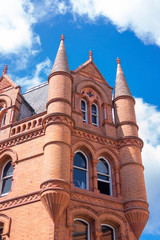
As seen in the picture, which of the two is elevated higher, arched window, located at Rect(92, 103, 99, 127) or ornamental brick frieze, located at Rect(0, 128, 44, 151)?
arched window, located at Rect(92, 103, 99, 127)

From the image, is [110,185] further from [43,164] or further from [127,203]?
[43,164]

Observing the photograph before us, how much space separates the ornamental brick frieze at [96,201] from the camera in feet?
50.5

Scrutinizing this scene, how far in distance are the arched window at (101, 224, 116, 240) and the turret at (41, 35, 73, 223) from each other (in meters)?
2.66

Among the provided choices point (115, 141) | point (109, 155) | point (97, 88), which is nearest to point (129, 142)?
point (115, 141)

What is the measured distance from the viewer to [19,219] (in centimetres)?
1495

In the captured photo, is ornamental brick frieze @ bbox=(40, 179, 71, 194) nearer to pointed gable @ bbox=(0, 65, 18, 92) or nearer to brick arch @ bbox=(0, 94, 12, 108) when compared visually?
brick arch @ bbox=(0, 94, 12, 108)

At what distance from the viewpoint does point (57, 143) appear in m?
15.8

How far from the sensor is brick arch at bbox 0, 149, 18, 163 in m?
17.3

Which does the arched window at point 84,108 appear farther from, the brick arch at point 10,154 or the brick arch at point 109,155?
the brick arch at point 10,154

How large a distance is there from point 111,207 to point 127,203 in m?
0.87

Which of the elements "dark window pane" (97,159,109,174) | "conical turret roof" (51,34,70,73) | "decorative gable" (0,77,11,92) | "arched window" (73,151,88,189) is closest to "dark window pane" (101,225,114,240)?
"arched window" (73,151,88,189)

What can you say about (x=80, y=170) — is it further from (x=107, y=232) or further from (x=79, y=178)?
(x=107, y=232)

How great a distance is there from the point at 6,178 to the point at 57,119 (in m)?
4.17

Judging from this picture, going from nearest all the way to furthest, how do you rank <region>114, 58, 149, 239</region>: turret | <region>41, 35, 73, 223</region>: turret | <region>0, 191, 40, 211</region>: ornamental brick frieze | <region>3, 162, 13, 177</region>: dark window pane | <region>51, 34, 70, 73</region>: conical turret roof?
1. <region>41, 35, 73, 223</region>: turret
2. <region>0, 191, 40, 211</region>: ornamental brick frieze
3. <region>114, 58, 149, 239</region>: turret
4. <region>3, 162, 13, 177</region>: dark window pane
5. <region>51, 34, 70, 73</region>: conical turret roof
